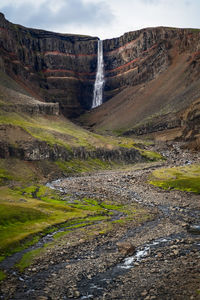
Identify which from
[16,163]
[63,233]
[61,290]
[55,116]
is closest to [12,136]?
[16,163]

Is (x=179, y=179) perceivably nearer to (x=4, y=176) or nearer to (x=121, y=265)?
(x=4, y=176)

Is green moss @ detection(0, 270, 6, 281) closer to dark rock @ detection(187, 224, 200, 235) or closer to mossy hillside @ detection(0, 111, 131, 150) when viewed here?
dark rock @ detection(187, 224, 200, 235)

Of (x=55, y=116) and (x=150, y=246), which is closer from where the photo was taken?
(x=150, y=246)

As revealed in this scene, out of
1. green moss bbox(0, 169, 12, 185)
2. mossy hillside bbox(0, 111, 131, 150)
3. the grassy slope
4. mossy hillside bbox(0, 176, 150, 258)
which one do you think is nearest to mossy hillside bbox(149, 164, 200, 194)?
mossy hillside bbox(0, 176, 150, 258)

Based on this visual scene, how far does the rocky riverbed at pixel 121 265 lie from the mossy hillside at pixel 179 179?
25665 mm

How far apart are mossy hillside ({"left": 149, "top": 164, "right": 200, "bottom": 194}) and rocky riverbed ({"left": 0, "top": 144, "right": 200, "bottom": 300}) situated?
25665mm

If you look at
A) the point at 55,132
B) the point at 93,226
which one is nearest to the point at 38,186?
the point at 93,226

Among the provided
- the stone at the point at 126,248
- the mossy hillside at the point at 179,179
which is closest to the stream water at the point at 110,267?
the stone at the point at 126,248

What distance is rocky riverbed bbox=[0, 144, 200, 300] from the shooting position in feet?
84.6

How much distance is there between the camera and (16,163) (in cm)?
11762

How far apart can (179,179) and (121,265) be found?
63.9 m

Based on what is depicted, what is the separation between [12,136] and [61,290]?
366ft

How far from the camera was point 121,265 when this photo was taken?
32.2 m

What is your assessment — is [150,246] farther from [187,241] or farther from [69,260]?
[69,260]
